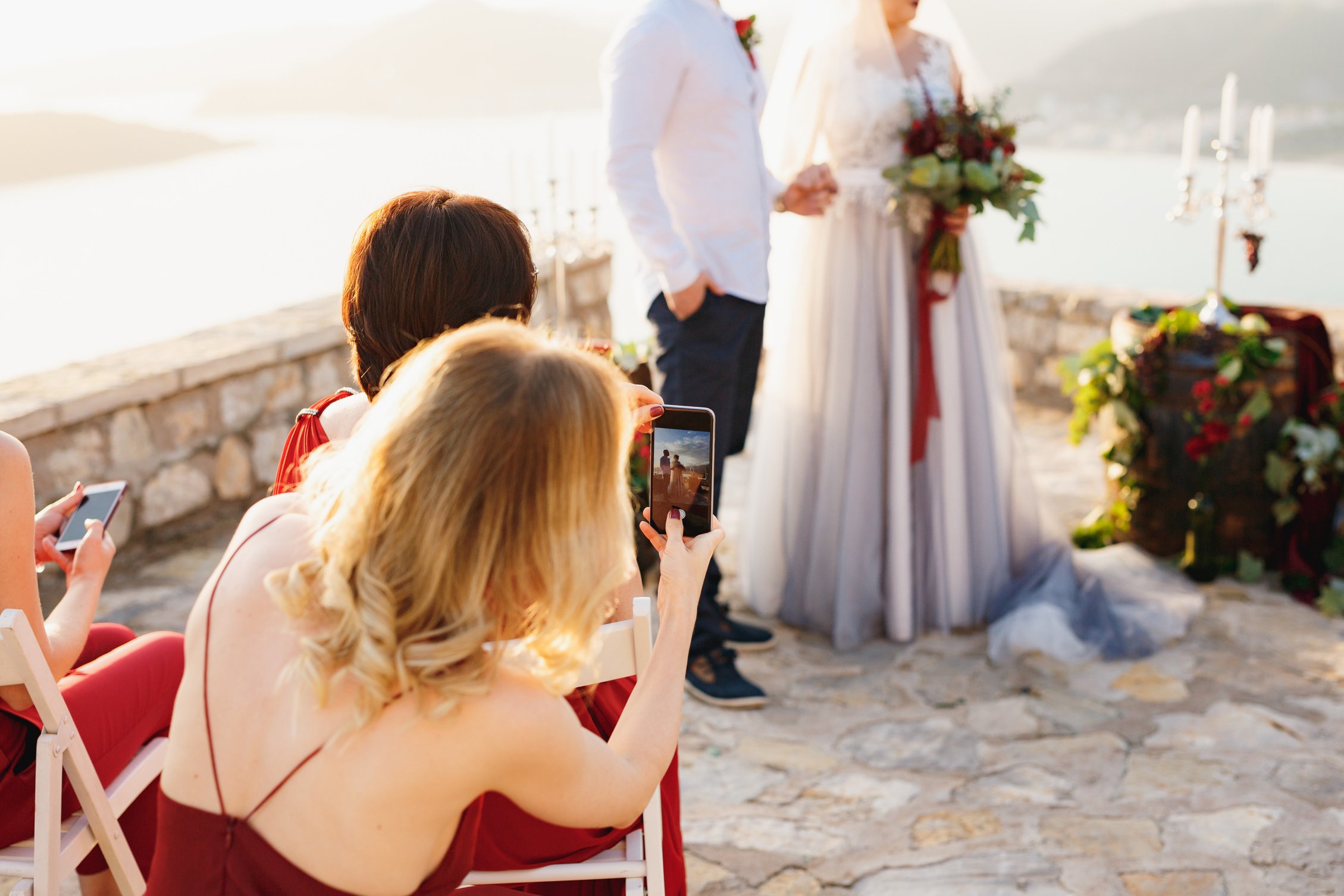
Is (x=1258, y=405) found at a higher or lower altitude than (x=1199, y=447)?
higher

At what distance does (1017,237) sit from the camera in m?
2.84

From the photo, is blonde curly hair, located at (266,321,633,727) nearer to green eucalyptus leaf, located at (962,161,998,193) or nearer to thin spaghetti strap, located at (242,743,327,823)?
thin spaghetti strap, located at (242,743,327,823)

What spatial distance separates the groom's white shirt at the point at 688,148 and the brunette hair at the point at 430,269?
1122 millimetres

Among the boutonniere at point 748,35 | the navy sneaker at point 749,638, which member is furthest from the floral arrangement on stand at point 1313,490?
the boutonniere at point 748,35

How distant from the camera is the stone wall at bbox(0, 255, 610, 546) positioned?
10.5 ft

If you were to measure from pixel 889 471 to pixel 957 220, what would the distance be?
0.74m

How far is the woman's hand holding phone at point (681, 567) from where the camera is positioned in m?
1.21

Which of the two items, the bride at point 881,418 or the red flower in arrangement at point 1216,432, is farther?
the red flower in arrangement at point 1216,432

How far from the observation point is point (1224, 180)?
3402 mm

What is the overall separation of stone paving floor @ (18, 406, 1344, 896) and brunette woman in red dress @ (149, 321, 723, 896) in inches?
47.6

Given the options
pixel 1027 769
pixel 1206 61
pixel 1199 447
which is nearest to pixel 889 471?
pixel 1027 769

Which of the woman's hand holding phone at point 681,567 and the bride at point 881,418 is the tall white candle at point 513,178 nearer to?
the bride at point 881,418

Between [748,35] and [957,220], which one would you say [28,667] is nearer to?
[748,35]

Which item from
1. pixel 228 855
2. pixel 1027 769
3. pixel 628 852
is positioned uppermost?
pixel 228 855
